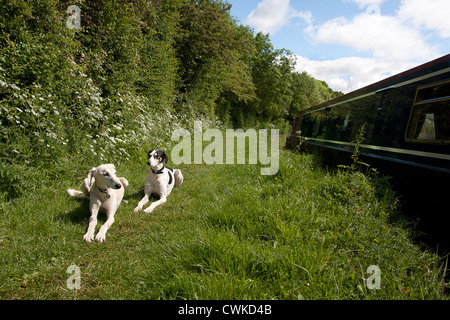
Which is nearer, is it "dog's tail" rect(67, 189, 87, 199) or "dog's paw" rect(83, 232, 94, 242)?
"dog's paw" rect(83, 232, 94, 242)

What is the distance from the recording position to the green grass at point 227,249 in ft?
5.36

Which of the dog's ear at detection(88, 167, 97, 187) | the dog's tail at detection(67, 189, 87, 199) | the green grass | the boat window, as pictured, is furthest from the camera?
the dog's tail at detection(67, 189, 87, 199)

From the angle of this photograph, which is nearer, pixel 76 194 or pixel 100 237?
pixel 100 237

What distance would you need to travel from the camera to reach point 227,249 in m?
1.92

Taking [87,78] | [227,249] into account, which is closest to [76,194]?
[227,249]

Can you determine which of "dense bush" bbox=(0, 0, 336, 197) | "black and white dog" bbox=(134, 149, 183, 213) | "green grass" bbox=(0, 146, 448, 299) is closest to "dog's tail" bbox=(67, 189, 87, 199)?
"green grass" bbox=(0, 146, 448, 299)

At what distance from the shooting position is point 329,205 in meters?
2.93

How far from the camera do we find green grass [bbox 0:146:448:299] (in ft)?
5.36

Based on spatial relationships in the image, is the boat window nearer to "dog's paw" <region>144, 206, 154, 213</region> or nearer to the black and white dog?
the black and white dog

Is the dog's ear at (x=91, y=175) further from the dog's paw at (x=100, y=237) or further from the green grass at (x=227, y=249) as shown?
the dog's paw at (x=100, y=237)

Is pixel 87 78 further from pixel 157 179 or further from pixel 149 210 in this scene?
pixel 149 210

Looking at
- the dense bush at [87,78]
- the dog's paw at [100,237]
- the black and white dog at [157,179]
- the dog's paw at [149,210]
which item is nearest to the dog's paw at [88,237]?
the dog's paw at [100,237]

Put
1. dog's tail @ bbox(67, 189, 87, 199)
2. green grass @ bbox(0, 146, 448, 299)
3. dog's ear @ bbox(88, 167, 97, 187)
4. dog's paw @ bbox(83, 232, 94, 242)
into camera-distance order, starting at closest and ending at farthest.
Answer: green grass @ bbox(0, 146, 448, 299)
dog's paw @ bbox(83, 232, 94, 242)
dog's ear @ bbox(88, 167, 97, 187)
dog's tail @ bbox(67, 189, 87, 199)

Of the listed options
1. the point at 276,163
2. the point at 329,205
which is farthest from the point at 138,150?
the point at 329,205
